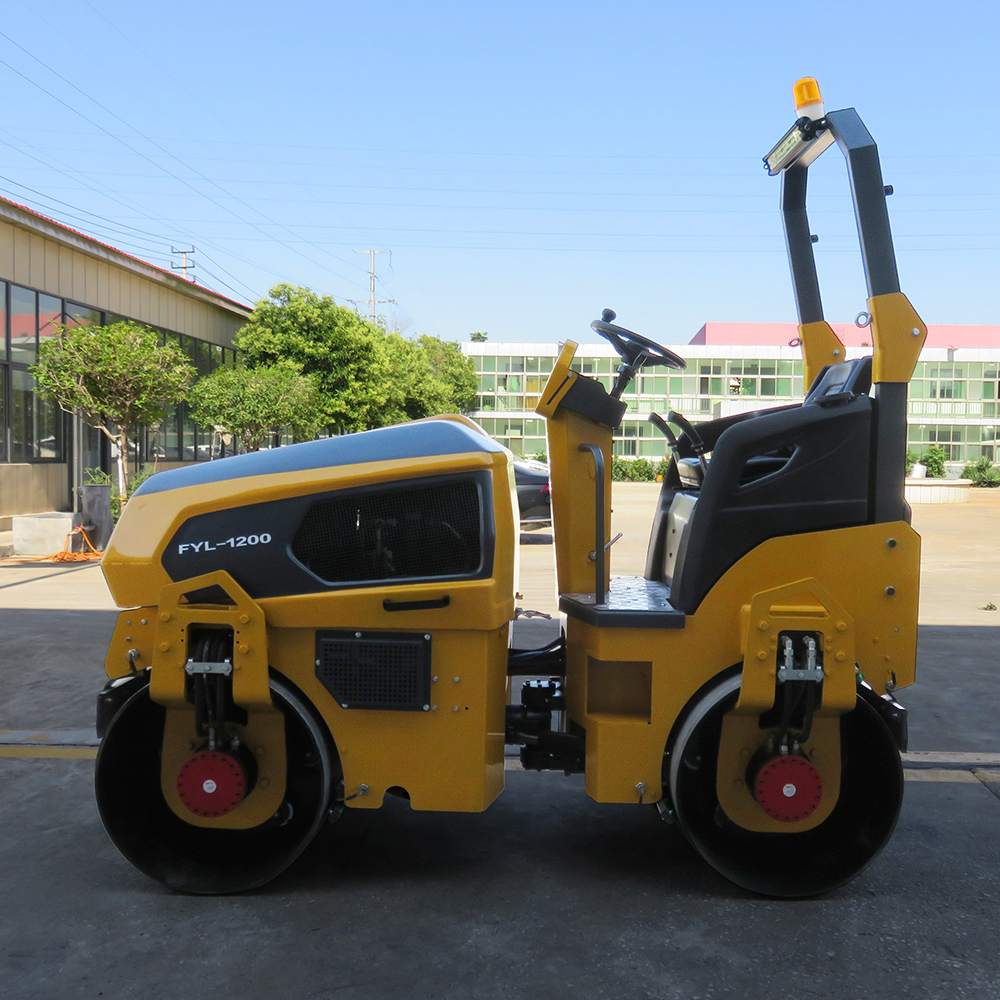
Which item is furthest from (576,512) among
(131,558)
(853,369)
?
(131,558)

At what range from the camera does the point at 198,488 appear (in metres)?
3.47

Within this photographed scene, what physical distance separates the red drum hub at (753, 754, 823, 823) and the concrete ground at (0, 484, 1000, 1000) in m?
0.35

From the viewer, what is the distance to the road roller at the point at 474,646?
333cm

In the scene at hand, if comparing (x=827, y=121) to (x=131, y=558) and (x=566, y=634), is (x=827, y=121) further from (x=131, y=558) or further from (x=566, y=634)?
(x=131, y=558)

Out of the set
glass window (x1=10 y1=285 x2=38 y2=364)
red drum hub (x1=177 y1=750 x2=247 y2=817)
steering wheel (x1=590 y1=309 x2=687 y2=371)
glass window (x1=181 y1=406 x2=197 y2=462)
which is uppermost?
glass window (x1=10 y1=285 x2=38 y2=364)

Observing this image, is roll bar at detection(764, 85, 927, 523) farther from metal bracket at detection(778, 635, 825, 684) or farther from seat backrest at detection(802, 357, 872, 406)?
metal bracket at detection(778, 635, 825, 684)

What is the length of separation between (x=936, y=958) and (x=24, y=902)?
9.93 feet

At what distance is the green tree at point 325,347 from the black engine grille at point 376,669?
2556cm

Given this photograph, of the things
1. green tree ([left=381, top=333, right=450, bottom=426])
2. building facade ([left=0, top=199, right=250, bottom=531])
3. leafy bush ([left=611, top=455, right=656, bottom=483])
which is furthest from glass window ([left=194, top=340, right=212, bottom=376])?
leafy bush ([left=611, top=455, right=656, bottom=483])

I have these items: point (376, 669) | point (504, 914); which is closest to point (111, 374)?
point (376, 669)

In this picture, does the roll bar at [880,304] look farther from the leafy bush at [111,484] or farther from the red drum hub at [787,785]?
the leafy bush at [111,484]

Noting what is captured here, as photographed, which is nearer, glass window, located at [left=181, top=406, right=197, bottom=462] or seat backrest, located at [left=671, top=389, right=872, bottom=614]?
seat backrest, located at [left=671, top=389, right=872, bottom=614]

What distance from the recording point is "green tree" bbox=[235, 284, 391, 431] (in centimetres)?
2819

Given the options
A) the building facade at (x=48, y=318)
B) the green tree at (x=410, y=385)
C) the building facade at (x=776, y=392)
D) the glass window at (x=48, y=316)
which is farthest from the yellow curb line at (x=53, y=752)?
the building facade at (x=776, y=392)
